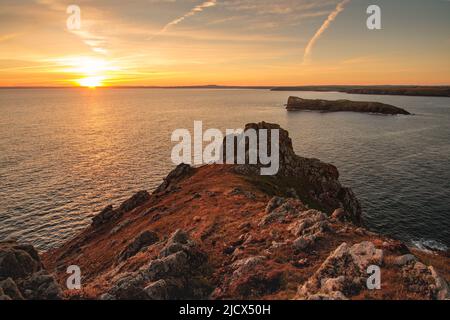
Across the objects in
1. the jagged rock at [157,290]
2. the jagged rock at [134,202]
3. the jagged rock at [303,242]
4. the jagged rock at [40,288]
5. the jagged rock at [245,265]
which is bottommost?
the jagged rock at [134,202]

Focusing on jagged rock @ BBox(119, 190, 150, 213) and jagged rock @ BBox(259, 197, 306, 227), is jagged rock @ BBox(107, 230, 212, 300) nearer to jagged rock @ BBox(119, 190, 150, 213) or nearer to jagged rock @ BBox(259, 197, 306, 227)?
jagged rock @ BBox(259, 197, 306, 227)

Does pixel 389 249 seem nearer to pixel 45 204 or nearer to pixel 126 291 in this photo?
pixel 126 291

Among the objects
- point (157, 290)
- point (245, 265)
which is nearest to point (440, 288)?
point (245, 265)

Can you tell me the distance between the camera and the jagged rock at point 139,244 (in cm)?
3591

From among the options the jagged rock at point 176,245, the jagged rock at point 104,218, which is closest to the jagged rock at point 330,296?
the jagged rock at point 176,245

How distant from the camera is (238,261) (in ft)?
87.9

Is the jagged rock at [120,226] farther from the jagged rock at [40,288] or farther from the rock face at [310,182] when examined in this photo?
the jagged rock at [40,288]

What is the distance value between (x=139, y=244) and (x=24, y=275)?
1213 centimetres

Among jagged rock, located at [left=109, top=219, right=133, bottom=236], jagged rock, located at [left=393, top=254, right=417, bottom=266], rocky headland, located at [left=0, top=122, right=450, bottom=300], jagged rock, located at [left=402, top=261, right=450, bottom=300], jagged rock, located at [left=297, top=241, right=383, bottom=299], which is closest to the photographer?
jagged rock, located at [left=402, top=261, right=450, bottom=300]

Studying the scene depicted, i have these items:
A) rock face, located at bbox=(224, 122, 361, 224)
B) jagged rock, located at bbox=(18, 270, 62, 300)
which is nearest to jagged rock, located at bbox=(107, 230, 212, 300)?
jagged rock, located at bbox=(18, 270, 62, 300)

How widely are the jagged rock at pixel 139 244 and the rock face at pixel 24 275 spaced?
909 cm

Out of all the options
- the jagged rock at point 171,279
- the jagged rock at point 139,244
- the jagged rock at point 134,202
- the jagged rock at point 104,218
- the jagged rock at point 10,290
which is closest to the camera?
the jagged rock at point 10,290

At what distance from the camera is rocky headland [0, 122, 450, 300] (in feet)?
71.2

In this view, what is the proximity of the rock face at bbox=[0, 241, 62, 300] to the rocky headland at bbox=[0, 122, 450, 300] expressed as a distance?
0.07 metres
